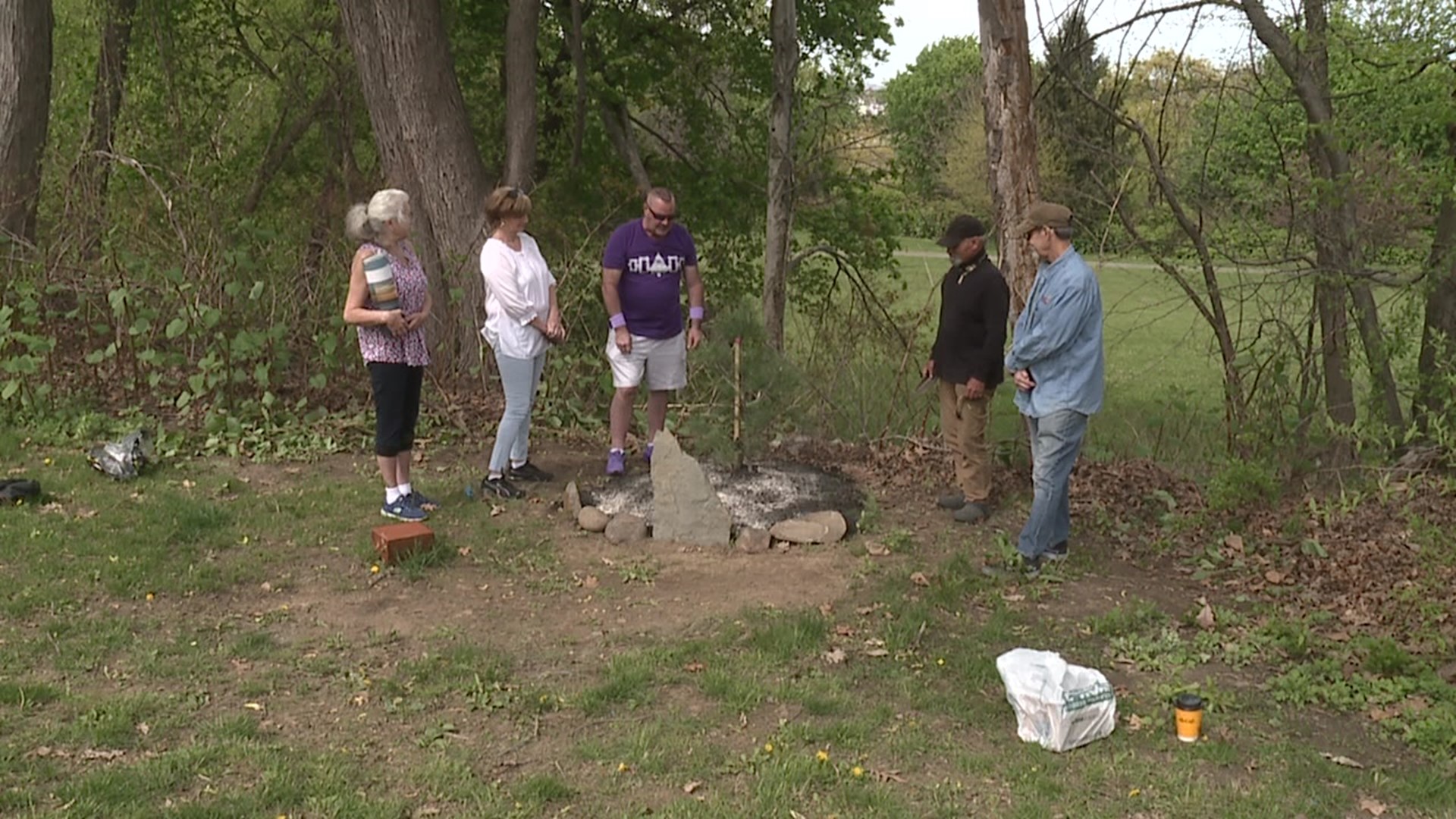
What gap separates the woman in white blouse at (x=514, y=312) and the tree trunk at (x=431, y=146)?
2107 millimetres

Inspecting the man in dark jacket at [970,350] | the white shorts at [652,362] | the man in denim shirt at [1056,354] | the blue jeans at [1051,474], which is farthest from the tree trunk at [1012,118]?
the white shorts at [652,362]

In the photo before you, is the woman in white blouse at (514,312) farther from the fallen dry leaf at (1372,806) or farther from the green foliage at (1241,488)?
the fallen dry leaf at (1372,806)

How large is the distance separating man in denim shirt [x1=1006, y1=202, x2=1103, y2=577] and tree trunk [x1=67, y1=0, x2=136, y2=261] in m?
6.59

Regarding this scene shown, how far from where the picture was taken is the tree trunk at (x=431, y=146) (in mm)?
8148

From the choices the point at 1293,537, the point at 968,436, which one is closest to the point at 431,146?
the point at 968,436

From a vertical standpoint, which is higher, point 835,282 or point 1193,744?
point 835,282

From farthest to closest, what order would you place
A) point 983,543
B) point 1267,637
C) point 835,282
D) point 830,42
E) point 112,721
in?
point 830,42 < point 835,282 < point 983,543 < point 1267,637 < point 112,721

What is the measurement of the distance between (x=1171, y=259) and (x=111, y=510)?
6.89 m

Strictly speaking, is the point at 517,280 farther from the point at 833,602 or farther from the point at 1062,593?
the point at 1062,593

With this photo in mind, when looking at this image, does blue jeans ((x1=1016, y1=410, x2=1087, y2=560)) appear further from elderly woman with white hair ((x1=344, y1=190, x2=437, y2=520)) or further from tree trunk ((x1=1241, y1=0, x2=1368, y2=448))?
elderly woman with white hair ((x1=344, y1=190, x2=437, y2=520))

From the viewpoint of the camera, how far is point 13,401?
7.45 meters

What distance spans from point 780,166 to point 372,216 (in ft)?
17.3

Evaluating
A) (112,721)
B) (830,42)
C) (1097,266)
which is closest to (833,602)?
(112,721)

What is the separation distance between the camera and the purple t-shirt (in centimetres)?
626
